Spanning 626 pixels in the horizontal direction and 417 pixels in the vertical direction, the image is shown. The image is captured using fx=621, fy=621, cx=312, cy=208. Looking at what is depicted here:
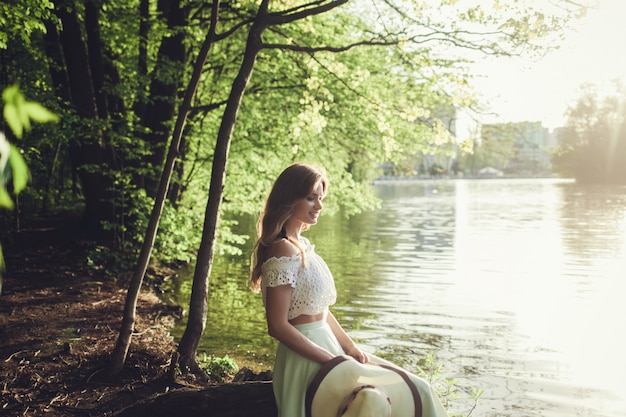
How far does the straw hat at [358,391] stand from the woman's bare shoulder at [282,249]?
2.02ft

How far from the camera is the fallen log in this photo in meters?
3.78

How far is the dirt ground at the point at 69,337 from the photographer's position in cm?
561

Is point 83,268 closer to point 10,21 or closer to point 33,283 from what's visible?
point 33,283

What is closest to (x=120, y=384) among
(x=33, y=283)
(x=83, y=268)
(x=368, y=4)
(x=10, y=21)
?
(x=10, y=21)

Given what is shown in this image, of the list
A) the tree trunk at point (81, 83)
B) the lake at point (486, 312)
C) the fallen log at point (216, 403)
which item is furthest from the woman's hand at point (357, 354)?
the tree trunk at point (81, 83)

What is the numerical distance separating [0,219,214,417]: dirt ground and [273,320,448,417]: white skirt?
261 centimetres

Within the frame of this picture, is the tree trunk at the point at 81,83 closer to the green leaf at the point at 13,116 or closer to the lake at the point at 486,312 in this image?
the lake at the point at 486,312

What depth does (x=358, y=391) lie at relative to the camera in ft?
10.1

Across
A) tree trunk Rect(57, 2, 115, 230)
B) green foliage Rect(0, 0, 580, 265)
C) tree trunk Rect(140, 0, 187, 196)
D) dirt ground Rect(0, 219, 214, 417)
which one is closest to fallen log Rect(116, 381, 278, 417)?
dirt ground Rect(0, 219, 214, 417)

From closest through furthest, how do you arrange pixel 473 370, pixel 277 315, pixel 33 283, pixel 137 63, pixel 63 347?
1. pixel 277 315
2. pixel 63 347
3. pixel 473 370
4. pixel 33 283
5. pixel 137 63

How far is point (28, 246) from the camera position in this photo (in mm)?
13070

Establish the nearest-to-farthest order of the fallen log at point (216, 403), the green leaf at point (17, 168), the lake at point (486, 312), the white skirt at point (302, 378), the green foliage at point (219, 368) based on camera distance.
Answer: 1. the green leaf at point (17, 168)
2. the white skirt at point (302, 378)
3. the fallen log at point (216, 403)
4. the green foliage at point (219, 368)
5. the lake at point (486, 312)

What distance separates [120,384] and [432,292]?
10.1 m

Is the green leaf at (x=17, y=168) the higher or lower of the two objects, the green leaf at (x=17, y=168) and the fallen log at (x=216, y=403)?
the higher
